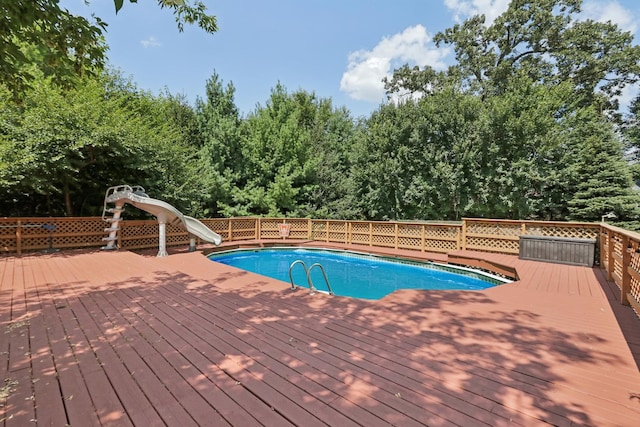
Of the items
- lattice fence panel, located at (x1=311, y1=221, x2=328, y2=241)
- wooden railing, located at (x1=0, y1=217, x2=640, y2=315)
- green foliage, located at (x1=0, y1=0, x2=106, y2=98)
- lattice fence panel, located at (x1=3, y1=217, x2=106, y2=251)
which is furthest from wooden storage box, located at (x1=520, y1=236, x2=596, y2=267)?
lattice fence panel, located at (x1=3, y1=217, x2=106, y2=251)

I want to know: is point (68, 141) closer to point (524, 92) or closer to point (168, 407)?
point (168, 407)

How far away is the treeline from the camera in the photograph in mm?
8539

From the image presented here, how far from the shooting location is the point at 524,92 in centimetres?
1237

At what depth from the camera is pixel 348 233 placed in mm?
12172

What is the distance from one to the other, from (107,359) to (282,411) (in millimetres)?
1606

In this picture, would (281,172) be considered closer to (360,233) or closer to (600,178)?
(360,233)

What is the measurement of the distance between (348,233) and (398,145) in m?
5.04

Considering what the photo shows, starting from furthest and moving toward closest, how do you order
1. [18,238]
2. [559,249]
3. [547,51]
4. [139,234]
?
[547,51]
[139,234]
[18,238]
[559,249]

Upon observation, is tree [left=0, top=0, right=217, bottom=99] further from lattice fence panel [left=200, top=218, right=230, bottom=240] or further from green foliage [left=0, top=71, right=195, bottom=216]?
lattice fence panel [left=200, top=218, right=230, bottom=240]

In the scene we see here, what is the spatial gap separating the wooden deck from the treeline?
5.70 m

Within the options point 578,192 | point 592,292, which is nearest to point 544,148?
point 578,192

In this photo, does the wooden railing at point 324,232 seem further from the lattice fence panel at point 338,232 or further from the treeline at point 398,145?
the treeline at point 398,145

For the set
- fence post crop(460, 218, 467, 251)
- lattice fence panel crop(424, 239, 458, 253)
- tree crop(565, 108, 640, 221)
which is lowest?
lattice fence panel crop(424, 239, 458, 253)

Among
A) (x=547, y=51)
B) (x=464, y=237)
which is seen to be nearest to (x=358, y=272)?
(x=464, y=237)
